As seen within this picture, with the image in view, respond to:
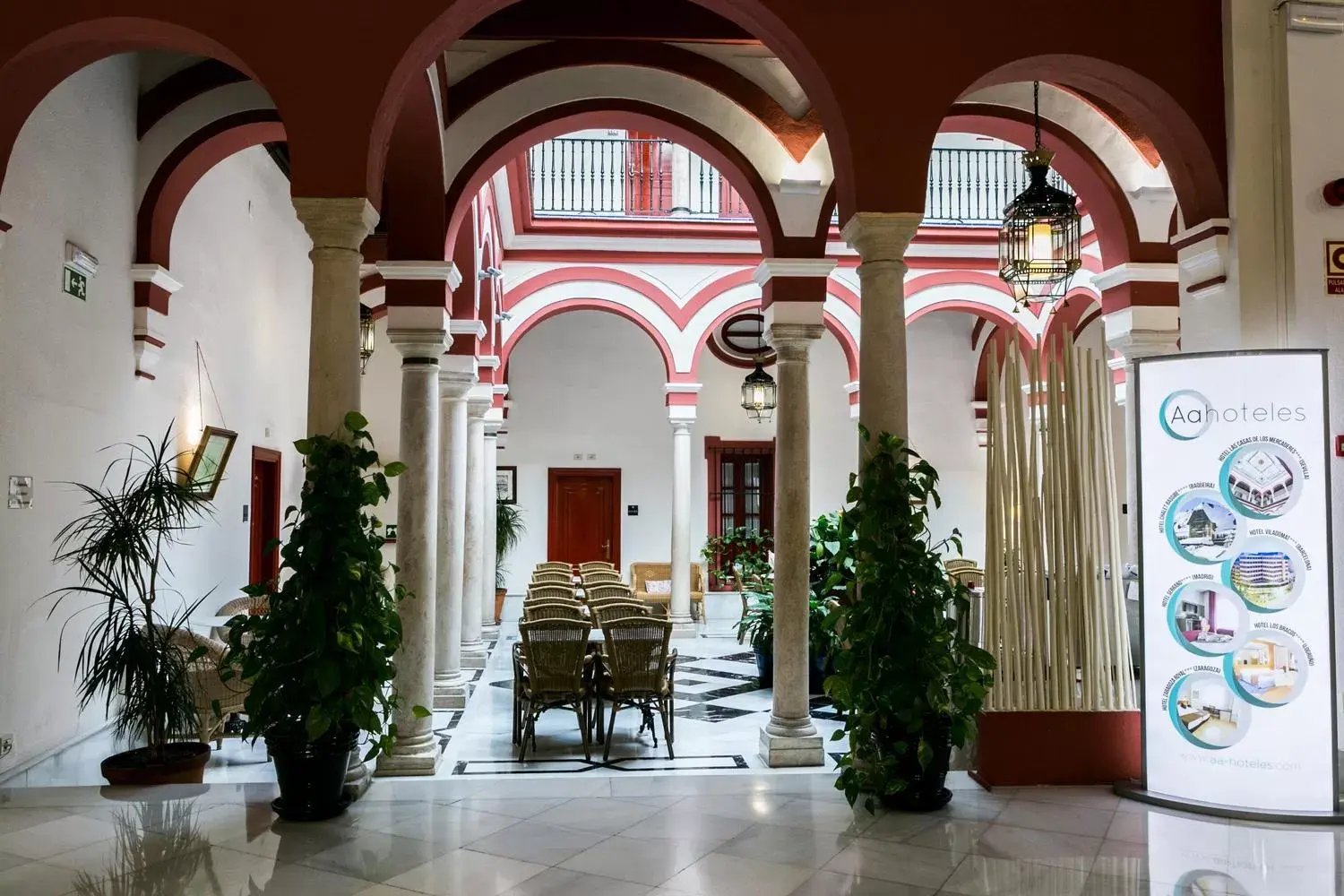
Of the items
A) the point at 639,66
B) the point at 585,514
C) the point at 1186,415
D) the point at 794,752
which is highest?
the point at 639,66

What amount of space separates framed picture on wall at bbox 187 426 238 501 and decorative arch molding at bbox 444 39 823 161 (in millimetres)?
3256

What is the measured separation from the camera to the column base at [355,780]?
4.29 meters

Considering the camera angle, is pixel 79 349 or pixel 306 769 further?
pixel 79 349

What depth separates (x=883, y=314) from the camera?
14.9 ft

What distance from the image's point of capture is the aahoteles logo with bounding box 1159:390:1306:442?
4.02 metres

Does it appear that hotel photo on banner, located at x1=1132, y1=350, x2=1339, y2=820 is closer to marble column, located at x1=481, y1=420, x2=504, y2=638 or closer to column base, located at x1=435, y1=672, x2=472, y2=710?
column base, located at x1=435, y1=672, x2=472, y2=710

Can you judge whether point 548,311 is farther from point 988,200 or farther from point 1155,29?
point 1155,29

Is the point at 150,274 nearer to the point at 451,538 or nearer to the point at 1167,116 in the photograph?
the point at 451,538

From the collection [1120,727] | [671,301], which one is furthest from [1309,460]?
[671,301]

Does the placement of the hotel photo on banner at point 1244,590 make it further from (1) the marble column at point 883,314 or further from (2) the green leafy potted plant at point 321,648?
(2) the green leafy potted plant at point 321,648

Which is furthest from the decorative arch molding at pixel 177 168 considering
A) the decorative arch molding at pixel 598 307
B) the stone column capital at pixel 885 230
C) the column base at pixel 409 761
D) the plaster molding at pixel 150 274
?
the decorative arch molding at pixel 598 307

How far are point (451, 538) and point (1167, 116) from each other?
5.35 metres

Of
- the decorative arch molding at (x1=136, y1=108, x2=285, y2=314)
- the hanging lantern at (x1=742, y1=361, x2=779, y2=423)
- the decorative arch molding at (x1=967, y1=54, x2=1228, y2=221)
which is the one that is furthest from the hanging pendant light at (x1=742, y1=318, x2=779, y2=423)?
the decorative arch molding at (x1=967, y1=54, x2=1228, y2=221)

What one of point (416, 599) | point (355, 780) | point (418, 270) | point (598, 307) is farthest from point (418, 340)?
point (598, 307)
